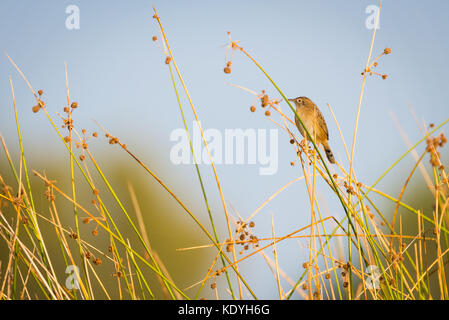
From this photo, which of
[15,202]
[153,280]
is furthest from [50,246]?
[15,202]

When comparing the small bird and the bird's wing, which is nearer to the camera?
the small bird

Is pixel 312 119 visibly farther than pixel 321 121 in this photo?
No

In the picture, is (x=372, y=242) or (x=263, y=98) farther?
(x=372, y=242)

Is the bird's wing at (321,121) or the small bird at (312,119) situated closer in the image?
the small bird at (312,119)

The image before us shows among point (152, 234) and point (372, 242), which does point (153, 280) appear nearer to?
point (152, 234)
